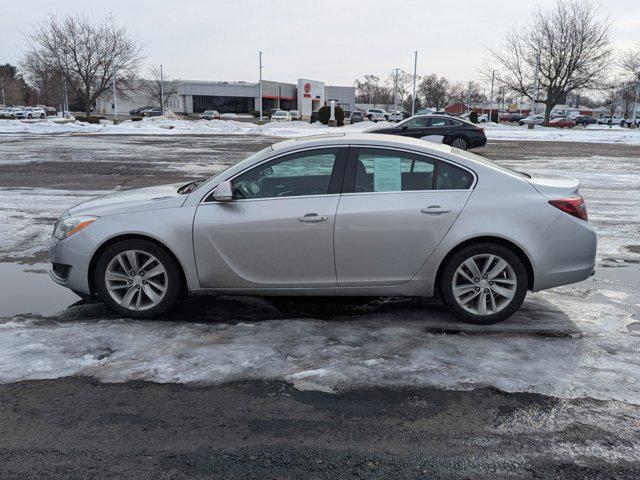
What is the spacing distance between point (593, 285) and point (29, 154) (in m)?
19.4

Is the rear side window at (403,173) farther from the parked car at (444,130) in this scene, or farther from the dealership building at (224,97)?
the dealership building at (224,97)

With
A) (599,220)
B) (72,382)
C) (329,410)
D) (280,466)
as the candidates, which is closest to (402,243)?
(329,410)

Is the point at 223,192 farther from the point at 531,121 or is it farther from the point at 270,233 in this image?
the point at 531,121

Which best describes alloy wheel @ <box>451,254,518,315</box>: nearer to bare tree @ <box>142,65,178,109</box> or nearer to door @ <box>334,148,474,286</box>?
door @ <box>334,148,474,286</box>

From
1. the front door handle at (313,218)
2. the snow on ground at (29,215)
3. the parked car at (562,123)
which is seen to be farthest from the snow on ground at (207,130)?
the front door handle at (313,218)

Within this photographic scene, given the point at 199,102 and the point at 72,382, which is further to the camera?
the point at 199,102

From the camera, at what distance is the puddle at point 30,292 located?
534 centimetres

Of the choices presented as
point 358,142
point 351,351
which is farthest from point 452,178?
point 351,351

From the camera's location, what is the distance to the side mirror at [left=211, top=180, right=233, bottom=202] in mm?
4766

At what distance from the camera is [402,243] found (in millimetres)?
4762

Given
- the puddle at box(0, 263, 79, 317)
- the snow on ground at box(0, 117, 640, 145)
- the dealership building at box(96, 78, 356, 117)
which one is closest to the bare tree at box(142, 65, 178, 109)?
the dealership building at box(96, 78, 356, 117)

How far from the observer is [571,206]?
488 centimetres

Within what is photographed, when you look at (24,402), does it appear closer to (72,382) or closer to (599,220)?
(72,382)

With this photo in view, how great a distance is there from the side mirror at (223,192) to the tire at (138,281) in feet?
2.11
